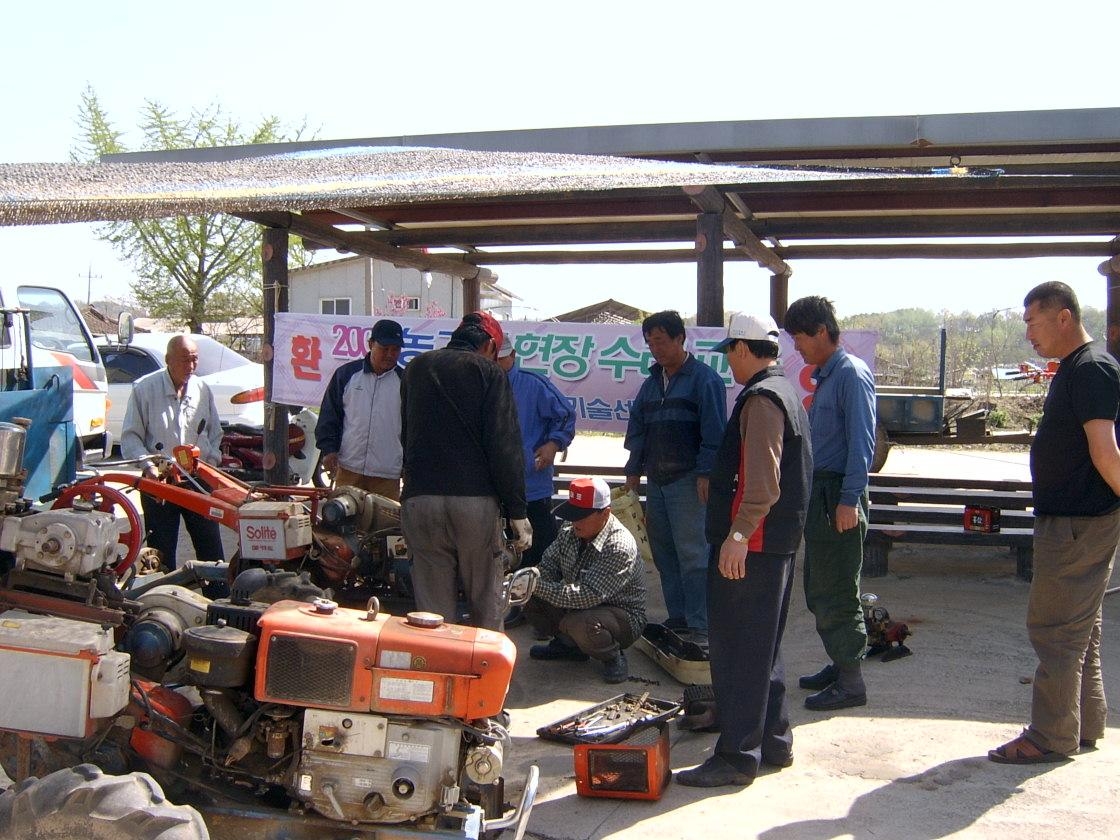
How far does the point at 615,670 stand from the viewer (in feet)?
17.8

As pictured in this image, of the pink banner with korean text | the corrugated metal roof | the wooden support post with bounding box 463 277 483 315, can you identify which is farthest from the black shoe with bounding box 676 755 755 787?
the wooden support post with bounding box 463 277 483 315

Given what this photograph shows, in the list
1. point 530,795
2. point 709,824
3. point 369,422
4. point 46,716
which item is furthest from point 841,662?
point 46,716

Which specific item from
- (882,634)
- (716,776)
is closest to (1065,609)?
(716,776)

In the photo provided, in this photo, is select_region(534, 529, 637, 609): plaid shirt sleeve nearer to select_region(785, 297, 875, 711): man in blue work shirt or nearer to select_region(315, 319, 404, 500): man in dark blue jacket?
select_region(785, 297, 875, 711): man in blue work shirt

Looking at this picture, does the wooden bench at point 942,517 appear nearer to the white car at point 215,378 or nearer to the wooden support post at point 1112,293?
the wooden support post at point 1112,293

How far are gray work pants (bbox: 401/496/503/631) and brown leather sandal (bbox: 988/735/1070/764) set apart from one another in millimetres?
2201

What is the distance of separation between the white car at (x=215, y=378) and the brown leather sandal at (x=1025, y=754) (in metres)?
8.36

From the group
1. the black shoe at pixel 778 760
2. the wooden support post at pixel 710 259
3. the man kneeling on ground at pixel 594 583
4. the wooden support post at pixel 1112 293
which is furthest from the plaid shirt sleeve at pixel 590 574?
the wooden support post at pixel 1112 293

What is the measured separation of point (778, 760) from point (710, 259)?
387cm

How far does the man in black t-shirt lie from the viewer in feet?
13.4

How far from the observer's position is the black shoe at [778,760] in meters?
4.31

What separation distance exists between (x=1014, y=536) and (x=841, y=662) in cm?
327

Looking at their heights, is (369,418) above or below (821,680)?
above

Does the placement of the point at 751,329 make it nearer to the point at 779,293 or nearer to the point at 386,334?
the point at 386,334
